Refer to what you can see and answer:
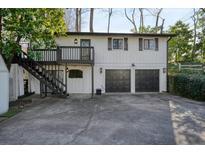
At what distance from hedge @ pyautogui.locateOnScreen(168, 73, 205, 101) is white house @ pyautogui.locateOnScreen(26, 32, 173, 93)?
1.37 m

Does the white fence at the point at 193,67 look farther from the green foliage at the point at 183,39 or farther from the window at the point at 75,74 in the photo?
the green foliage at the point at 183,39

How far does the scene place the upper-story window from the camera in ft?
58.3

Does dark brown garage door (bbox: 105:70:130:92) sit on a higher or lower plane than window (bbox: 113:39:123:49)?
lower

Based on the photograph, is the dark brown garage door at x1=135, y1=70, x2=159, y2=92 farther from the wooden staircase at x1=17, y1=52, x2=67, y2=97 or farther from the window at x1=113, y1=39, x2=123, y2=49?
the wooden staircase at x1=17, y1=52, x2=67, y2=97

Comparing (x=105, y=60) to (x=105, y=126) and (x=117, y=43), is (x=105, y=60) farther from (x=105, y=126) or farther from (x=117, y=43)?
(x=105, y=126)

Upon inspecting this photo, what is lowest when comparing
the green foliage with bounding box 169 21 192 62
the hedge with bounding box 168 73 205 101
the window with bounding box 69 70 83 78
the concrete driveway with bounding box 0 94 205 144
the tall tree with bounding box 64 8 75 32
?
the concrete driveway with bounding box 0 94 205 144

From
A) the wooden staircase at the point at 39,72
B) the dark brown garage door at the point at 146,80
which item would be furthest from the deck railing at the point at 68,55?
the dark brown garage door at the point at 146,80

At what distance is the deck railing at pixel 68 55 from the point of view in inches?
622

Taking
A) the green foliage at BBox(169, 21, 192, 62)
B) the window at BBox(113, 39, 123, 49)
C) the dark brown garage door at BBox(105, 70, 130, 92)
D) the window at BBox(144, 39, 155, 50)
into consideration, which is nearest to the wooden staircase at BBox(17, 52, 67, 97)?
the dark brown garage door at BBox(105, 70, 130, 92)

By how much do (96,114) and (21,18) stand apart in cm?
591

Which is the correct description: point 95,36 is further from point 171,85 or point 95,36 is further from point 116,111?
point 116,111

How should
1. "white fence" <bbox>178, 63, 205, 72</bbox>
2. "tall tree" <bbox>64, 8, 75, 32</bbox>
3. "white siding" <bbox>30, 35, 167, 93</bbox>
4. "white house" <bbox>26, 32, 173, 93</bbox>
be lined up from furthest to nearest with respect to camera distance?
"tall tree" <bbox>64, 8, 75, 32</bbox> < "white fence" <bbox>178, 63, 205, 72</bbox> < "white siding" <bbox>30, 35, 167, 93</bbox> < "white house" <bbox>26, 32, 173, 93</bbox>

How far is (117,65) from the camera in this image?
17.8 metres
